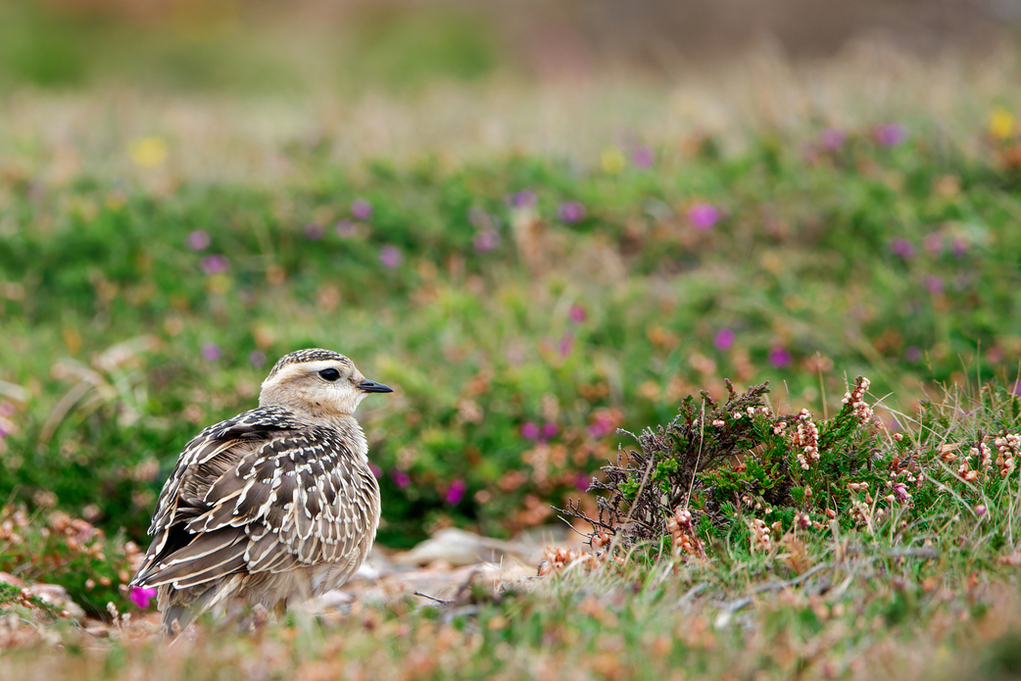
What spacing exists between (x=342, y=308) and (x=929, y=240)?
5474mm

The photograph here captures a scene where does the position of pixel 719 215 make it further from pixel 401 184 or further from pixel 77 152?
pixel 77 152

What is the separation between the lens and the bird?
4855 millimetres

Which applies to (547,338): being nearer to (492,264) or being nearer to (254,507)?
(492,264)

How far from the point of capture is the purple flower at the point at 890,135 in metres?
10.9

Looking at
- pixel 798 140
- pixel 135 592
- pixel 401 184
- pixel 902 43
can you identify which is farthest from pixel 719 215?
pixel 902 43

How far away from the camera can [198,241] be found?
32.9 feet

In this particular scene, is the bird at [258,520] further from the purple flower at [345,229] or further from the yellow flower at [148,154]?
the yellow flower at [148,154]

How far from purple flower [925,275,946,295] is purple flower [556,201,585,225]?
11.0 ft

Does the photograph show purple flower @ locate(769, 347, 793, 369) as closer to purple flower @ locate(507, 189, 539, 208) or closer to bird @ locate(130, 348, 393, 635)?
purple flower @ locate(507, 189, 539, 208)

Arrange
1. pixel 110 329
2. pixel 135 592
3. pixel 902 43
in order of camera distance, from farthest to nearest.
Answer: pixel 902 43
pixel 110 329
pixel 135 592

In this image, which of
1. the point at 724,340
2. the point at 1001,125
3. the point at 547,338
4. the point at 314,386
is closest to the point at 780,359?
the point at 724,340

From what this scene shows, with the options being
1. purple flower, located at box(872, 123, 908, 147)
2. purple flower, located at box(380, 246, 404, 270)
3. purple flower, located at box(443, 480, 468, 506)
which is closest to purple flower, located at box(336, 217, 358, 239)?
purple flower, located at box(380, 246, 404, 270)

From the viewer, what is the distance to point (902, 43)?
875 inches

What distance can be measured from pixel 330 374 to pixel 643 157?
606 centimetres
